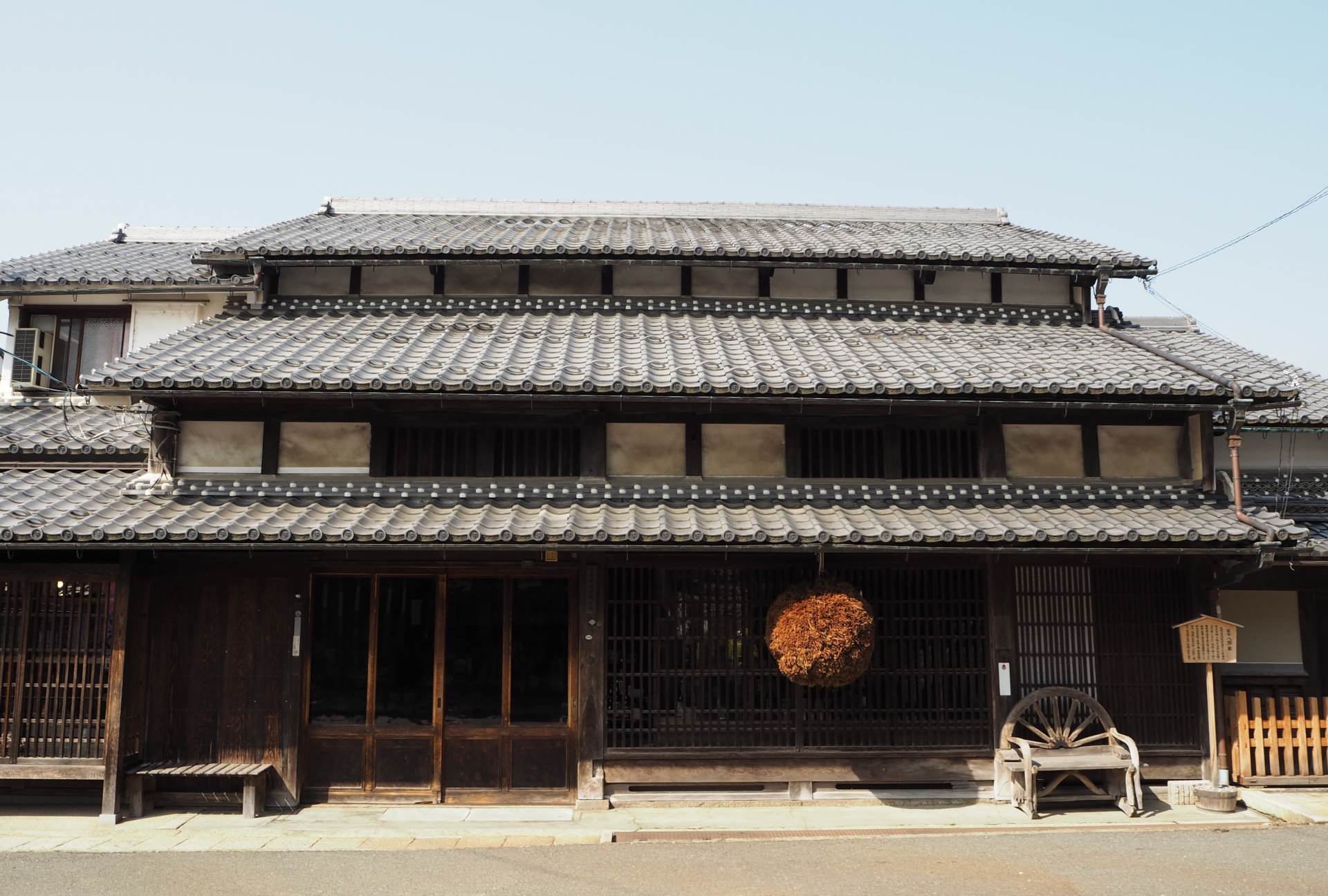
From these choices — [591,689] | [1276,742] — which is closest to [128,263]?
[591,689]

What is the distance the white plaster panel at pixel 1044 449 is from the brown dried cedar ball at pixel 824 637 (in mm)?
3059

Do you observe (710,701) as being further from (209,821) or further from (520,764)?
(209,821)

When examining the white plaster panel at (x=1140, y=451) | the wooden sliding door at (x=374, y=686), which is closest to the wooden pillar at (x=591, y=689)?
the wooden sliding door at (x=374, y=686)

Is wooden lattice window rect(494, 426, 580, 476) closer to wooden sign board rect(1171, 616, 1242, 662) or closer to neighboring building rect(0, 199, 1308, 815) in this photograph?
neighboring building rect(0, 199, 1308, 815)

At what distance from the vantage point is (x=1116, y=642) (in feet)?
36.3

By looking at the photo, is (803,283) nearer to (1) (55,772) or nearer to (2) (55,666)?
(2) (55,666)

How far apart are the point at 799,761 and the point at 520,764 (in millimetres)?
3404

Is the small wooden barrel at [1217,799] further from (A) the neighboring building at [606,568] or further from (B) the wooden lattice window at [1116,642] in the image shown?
(B) the wooden lattice window at [1116,642]

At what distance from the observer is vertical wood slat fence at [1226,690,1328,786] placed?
10.9m

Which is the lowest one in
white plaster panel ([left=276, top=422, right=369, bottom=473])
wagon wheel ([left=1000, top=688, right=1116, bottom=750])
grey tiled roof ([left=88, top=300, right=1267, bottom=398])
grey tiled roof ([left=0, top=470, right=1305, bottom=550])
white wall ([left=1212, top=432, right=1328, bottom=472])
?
wagon wheel ([left=1000, top=688, right=1116, bottom=750])

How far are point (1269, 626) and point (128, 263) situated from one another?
19.1m

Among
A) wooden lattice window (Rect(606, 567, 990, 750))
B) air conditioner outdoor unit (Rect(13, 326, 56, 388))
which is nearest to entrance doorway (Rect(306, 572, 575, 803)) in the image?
wooden lattice window (Rect(606, 567, 990, 750))

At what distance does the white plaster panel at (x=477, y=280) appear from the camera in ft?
45.2

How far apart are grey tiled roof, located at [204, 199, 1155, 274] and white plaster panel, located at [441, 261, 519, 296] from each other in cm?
37
